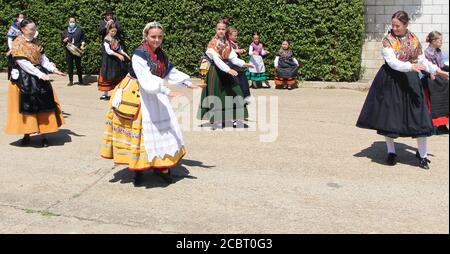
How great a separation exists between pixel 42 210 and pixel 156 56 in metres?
1.74

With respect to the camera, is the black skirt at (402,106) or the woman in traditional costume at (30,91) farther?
the woman in traditional costume at (30,91)

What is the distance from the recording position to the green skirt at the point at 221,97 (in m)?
7.89

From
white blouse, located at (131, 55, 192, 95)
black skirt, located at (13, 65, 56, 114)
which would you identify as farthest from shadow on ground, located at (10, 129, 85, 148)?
white blouse, located at (131, 55, 192, 95)

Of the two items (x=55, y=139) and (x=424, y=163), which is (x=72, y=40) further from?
(x=424, y=163)

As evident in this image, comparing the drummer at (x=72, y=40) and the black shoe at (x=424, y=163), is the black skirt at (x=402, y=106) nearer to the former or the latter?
the black shoe at (x=424, y=163)

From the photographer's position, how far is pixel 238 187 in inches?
212

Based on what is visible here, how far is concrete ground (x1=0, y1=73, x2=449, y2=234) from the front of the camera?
175 inches

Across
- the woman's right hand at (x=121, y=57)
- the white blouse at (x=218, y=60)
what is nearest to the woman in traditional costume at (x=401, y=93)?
the white blouse at (x=218, y=60)

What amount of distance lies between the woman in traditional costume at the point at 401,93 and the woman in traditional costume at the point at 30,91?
12.6 feet

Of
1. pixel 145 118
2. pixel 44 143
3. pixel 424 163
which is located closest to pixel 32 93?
pixel 44 143

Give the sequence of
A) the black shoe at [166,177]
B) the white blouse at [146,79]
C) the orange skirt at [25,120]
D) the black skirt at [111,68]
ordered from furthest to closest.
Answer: the black skirt at [111,68], the orange skirt at [25,120], the black shoe at [166,177], the white blouse at [146,79]

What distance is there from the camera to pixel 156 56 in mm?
5234

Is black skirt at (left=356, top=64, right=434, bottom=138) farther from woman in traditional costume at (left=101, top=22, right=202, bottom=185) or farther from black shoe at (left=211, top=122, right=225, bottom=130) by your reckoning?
black shoe at (left=211, top=122, right=225, bottom=130)

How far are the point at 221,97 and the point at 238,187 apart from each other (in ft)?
9.03
